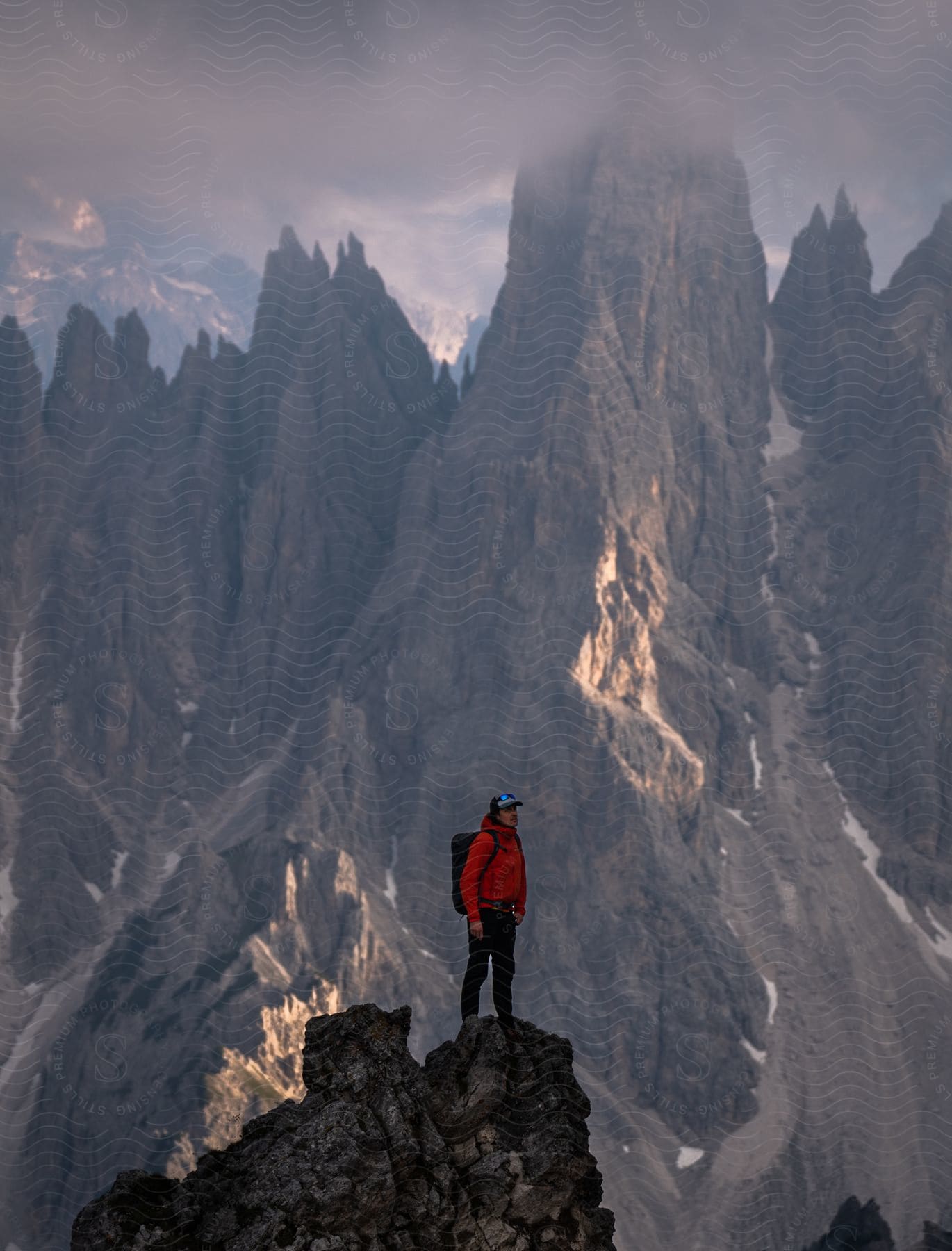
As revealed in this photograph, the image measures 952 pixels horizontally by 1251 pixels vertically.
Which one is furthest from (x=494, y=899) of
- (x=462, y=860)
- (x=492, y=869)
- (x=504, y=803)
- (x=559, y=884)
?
(x=559, y=884)

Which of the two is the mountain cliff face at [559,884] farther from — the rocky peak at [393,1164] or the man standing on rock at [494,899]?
the rocky peak at [393,1164]

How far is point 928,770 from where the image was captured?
616 ft

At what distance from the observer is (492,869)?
798 inches

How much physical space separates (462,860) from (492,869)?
696 mm

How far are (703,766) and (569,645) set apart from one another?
28.2 m

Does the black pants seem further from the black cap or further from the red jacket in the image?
the black cap

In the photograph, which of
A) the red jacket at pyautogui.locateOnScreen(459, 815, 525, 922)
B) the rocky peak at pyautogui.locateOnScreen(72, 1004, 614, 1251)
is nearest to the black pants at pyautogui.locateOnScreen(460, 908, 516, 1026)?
the red jacket at pyautogui.locateOnScreen(459, 815, 525, 922)

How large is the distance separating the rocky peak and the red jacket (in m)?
2.05

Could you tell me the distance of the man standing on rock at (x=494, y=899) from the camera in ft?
66.3

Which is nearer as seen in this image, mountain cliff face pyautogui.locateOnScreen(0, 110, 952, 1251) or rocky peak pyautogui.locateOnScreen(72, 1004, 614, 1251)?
rocky peak pyautogui.locateOnScreen(72, 1004, 614, 1251)

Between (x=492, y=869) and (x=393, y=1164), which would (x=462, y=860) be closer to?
(x=492, y=869)

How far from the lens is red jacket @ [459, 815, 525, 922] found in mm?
20250

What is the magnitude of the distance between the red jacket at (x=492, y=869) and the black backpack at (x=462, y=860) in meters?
0.04

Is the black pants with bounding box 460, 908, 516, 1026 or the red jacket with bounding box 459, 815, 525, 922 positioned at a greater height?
the red jacket with bounding box 459, 815, 525, 922
